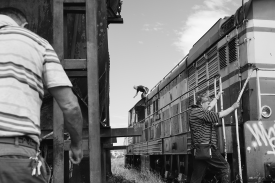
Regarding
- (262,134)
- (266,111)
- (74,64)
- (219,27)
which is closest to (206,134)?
(262,134)

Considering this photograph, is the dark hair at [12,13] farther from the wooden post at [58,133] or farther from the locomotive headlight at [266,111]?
the locomotive headlight at [266,111]

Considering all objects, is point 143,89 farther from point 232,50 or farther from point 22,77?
point 22,77

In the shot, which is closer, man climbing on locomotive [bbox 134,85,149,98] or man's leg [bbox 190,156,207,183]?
man's leg [bbox 190,156,207,183]

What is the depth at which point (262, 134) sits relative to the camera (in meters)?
4.58

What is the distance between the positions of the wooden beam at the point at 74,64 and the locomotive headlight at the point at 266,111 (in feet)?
9.64

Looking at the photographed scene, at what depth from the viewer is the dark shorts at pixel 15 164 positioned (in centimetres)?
140

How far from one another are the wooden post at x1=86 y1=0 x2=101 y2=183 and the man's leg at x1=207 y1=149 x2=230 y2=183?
2.24 metres

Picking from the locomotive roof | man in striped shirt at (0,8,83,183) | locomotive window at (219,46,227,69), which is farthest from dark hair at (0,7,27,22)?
locomotive window at (219,46,227,69)

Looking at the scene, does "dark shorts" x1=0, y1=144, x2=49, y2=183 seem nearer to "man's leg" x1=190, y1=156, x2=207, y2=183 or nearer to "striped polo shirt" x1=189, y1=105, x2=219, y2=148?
"striped polo shirt" x1=189, y1=105, x2=219, y2=148

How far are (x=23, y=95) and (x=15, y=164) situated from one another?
28 centimetres

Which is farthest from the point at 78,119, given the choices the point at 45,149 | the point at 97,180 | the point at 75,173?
the point at 75,173

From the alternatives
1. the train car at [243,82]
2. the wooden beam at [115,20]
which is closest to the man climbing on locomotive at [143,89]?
the train car at [243,82]

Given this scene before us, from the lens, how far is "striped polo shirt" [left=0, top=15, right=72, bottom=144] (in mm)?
1441

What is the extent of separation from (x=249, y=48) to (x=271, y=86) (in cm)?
62
